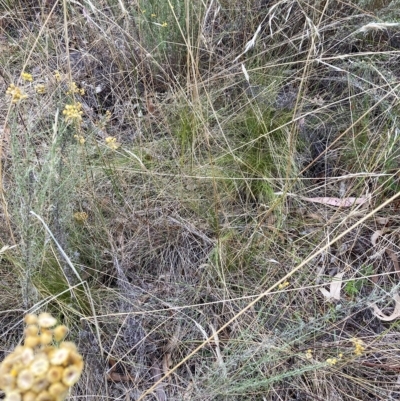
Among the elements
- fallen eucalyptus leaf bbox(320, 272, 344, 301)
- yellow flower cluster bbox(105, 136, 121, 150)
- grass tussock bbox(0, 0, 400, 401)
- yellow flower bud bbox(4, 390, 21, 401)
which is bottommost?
fallen eucalyptus leaf bbox(320, 272, 344, 301)

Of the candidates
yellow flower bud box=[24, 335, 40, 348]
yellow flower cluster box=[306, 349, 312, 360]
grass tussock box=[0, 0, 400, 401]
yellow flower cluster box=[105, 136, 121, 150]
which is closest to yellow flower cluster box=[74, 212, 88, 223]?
grass tussock box=[0, 0, 400, 401]

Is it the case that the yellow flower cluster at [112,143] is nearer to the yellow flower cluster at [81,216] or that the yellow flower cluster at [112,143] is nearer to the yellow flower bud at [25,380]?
the yellow flower cluster at [81,216]

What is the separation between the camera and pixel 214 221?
1.16 metres

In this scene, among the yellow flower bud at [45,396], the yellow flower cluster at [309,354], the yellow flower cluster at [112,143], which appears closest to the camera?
the yellow flower bud at [45,396]

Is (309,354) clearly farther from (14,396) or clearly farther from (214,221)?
(14,396)

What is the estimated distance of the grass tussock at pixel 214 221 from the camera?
3.05 feet

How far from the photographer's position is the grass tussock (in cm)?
93

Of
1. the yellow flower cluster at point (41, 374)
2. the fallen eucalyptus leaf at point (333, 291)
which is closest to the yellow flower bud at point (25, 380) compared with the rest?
the yellow flower cluster at point (41, 374)

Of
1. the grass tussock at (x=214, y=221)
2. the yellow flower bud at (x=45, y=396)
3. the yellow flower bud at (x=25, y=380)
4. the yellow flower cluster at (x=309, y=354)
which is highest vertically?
the yellow flower bud at (x=25, y=380)

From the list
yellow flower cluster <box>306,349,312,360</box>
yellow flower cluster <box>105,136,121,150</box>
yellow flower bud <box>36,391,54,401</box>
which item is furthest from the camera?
yellow flower cluster <box>105,136,121,150</box>

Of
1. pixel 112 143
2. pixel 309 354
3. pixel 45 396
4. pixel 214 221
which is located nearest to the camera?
pixel 45 396

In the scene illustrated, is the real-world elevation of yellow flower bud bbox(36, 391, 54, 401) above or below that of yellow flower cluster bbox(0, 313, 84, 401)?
below

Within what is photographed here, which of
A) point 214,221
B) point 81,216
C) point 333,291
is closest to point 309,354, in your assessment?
point 333,291

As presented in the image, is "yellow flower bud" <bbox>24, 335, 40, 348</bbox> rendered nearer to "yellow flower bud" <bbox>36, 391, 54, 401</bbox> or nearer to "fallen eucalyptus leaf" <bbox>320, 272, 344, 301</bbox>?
"yellow flower bud" <bbox>36, 391, 54, 401</bbox>
